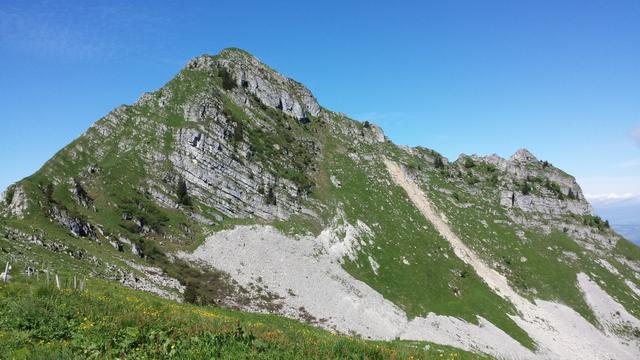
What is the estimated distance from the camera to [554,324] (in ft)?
275

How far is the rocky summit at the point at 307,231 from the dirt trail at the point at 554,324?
1.44ft

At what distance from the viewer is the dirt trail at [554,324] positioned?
75.9 metres

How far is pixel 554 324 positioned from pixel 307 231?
51.6 meters

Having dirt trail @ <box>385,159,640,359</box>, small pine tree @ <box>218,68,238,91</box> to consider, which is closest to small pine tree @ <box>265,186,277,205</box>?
small pine tree @ <box>218,68,238,91</box>

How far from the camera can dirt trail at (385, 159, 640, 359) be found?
249 feet

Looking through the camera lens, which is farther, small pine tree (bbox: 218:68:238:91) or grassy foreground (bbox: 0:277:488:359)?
small pine tree (bbox: 218:68:238:91)

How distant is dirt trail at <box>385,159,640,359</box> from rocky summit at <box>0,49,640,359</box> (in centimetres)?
44

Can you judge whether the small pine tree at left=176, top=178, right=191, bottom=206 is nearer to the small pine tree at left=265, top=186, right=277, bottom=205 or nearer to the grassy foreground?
the small pine tree at left=265, top=186, right=277, bottom=205

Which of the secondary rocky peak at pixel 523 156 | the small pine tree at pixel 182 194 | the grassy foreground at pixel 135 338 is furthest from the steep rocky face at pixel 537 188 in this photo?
the grassy foreground at pixel 135 338

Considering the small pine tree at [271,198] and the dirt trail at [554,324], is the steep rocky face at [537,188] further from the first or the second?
the small pine tree at [271,198]

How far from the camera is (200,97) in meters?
102

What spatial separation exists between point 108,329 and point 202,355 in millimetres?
3796

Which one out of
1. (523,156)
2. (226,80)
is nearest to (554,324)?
(523,156)

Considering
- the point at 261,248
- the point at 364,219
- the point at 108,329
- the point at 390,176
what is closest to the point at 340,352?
the point at 108,329
